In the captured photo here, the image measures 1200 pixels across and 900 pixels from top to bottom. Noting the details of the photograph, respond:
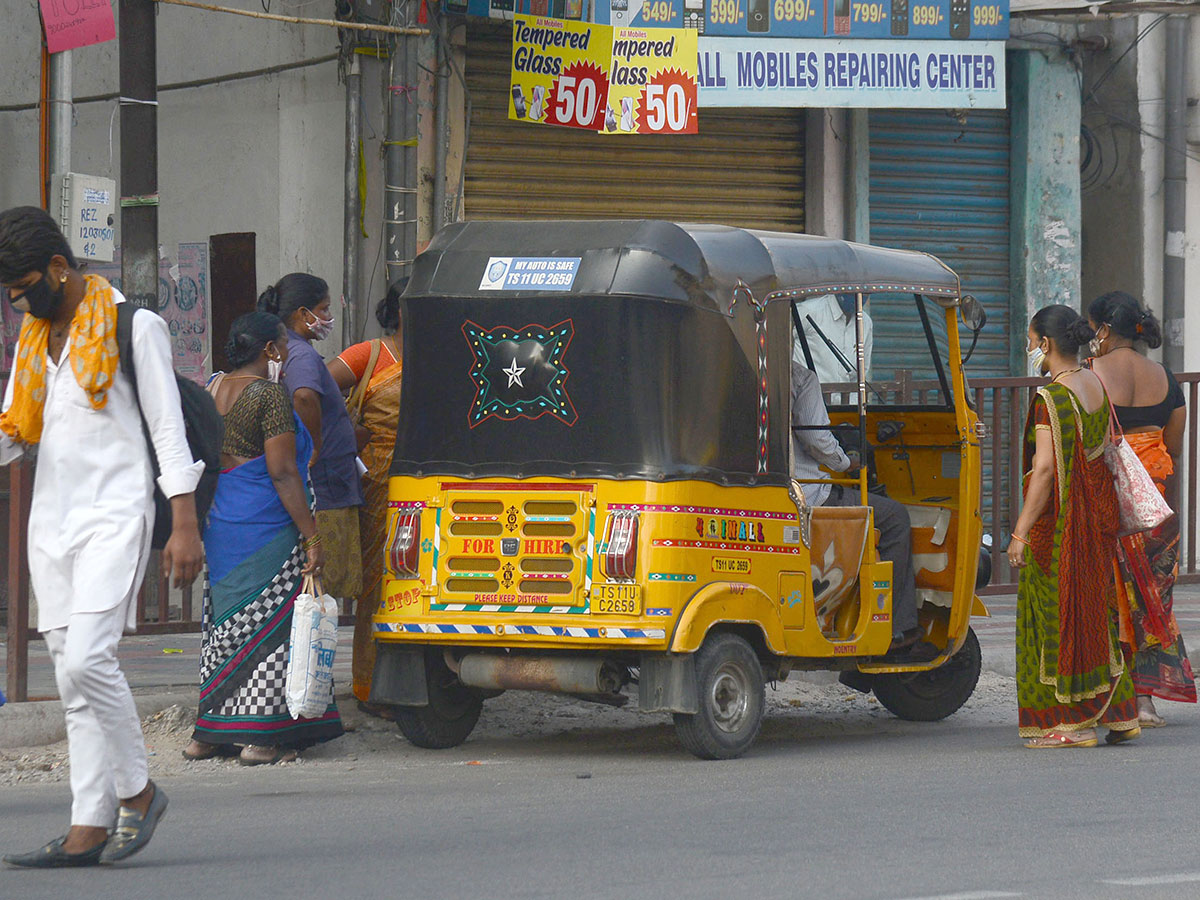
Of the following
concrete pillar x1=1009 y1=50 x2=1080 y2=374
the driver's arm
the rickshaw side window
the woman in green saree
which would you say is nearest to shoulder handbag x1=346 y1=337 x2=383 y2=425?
the driver's arm

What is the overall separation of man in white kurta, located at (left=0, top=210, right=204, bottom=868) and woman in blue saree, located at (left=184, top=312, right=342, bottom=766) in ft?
6.24

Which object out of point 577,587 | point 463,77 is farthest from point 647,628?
point 463,77

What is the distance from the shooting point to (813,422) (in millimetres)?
7984

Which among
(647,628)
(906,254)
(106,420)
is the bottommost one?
(647,628)

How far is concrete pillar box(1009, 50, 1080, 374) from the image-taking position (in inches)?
569

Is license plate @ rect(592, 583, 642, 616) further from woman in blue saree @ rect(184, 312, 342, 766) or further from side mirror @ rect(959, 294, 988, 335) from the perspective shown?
side mirror @ rect(959, 294, 988, 335)

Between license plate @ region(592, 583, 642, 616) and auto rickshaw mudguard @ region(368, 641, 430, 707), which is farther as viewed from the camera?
auto rickshaw mudguard @ region(368, 641, 430, 707)

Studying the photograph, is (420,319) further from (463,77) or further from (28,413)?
(463,77)

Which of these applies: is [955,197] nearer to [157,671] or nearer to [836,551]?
[836,551]

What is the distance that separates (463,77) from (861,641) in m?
6.31

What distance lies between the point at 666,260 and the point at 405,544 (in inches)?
60.7

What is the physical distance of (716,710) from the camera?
7160 mm

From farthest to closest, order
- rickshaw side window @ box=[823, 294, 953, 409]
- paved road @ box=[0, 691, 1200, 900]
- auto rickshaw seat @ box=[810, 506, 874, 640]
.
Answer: rickshaw side window @ box=[823, 294, 953, 409], auto rickshaw seat @ box=[810, 506, 874, 640], paved road @ box=[0, 691, 1200, 900]

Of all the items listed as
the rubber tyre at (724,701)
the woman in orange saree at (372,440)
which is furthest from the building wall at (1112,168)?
the rubber tyre at (724,701)
